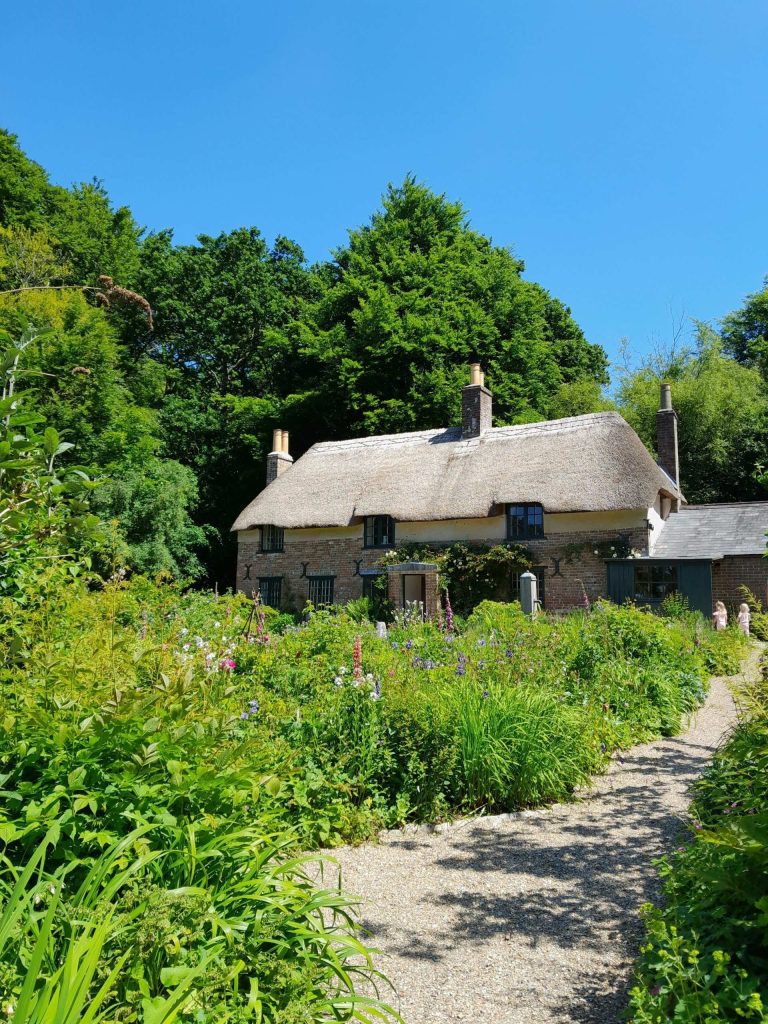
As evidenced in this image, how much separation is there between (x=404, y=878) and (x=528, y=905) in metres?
0.72

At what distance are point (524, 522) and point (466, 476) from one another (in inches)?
88.8

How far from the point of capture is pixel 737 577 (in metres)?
18.8

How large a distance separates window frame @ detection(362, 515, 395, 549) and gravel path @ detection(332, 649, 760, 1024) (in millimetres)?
15855

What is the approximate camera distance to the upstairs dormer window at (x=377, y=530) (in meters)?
21.6

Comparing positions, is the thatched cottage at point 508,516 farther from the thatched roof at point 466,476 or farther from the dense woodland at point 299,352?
the dense woodland at point 299,352

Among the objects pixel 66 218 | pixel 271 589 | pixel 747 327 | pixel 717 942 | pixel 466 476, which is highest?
pixel 66 218

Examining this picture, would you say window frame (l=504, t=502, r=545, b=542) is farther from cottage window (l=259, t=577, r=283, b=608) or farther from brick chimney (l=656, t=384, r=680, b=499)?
cottage window (l=259, t=577, r=283, b=608)

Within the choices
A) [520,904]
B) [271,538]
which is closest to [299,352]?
[271,538]

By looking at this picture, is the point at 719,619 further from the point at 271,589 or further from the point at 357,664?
the point at 357,664

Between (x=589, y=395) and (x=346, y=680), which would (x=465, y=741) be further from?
(x=589, y=395)

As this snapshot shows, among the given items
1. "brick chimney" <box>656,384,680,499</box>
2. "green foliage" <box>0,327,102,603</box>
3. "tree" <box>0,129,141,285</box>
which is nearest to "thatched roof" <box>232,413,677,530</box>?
"brick chimney" <box>656,384,680,499</box>

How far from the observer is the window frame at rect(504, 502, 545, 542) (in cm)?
1967

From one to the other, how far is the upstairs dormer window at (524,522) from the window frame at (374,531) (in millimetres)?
3546

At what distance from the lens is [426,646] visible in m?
7.37
